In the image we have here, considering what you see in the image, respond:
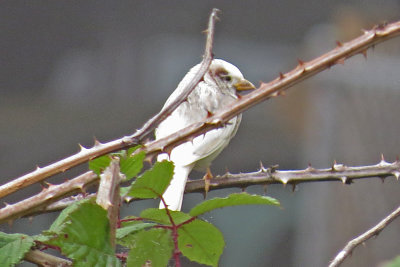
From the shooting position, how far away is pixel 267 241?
8242mm

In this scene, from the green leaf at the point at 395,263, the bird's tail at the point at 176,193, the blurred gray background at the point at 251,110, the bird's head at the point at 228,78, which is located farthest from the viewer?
the blurred gray background at the point at 251,110

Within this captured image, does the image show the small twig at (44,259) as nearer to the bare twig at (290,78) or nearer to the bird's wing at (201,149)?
the bare twig at (290,78)

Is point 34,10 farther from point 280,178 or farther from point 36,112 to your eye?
point 280,178

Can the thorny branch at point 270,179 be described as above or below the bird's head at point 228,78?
below

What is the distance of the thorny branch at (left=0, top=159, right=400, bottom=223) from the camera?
3.80ft

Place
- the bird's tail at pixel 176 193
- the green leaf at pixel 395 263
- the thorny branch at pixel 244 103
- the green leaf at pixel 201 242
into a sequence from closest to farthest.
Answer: the green leaf at pixel 395 263, the thorny branch at pixel 244 103, the green leaf at pixel 201 242, the bird's tail at pixel 176 193

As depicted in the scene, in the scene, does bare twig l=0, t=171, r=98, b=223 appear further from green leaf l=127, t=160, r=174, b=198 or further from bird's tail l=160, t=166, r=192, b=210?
bird's tail l=160, t=166, r=192, b=210

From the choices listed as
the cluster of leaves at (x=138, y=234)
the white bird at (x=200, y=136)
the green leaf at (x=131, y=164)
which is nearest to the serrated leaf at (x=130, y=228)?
the cluster of leaves at (x=138, y=234)

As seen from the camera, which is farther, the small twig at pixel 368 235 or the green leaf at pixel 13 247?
the small twig at pixel 368 235

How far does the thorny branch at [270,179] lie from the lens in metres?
1.16

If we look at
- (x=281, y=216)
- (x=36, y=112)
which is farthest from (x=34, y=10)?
(x=281, y=216)

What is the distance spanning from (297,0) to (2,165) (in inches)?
227

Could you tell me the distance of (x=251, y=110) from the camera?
9266 millimetres

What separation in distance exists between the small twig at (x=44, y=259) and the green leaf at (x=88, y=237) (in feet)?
0.04
